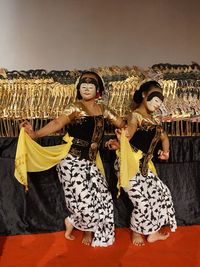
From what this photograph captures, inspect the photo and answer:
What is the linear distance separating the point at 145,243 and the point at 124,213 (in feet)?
1.08

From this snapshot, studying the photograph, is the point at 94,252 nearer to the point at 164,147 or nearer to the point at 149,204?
the point at 149,204

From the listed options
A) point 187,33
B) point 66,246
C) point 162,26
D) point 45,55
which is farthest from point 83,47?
point 66,246

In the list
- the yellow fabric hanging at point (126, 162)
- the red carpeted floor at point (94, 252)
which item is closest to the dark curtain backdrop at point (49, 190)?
the red carpeted floor at point (94, 252)

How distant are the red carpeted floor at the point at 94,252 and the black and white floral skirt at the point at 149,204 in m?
0.13

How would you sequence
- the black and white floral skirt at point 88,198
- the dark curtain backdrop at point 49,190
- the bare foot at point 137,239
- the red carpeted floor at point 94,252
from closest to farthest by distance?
the red carpeted floor at point 94,252
the black and white floral skirt at point 88,198
the bare foot at point 137,239
the dark curtain backdrop at point 49,190

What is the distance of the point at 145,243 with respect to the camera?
7.88 ft

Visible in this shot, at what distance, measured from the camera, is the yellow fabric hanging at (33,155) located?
2150 millimetres

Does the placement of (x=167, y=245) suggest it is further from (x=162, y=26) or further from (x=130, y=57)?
(x=162, y=26)

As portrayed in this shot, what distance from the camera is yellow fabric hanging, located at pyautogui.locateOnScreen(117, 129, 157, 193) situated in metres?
2.19

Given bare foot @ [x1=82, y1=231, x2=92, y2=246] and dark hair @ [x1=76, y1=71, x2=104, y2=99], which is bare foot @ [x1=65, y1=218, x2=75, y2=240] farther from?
dark hair @ [x1=76, y1=71, x2=104, y2=99]

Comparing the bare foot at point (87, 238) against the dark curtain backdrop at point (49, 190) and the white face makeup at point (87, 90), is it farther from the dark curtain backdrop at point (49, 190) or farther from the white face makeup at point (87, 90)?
the white face makeup at point (87, 90)

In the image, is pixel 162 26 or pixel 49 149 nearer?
pixel 49 149

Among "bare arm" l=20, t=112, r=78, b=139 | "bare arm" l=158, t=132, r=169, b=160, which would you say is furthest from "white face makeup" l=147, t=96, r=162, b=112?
"bare arm" l=20, t=112, r=78, b=139

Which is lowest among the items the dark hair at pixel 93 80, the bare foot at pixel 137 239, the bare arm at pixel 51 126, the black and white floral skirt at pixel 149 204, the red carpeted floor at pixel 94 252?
the red carpeted floor at pixel 94 252
